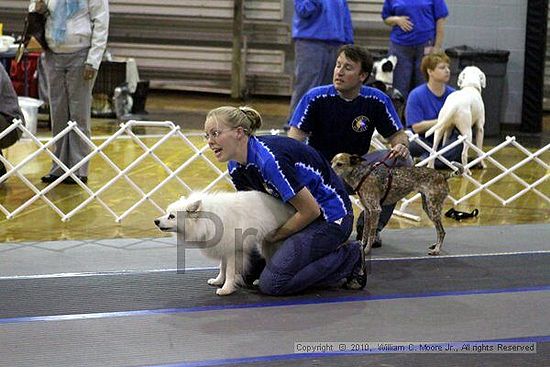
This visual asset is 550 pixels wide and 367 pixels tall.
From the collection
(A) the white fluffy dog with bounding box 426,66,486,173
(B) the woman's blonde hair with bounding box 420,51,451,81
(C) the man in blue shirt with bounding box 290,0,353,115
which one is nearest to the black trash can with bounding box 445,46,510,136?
(C) the man in blue shirt with bounding box 290,0,353,115

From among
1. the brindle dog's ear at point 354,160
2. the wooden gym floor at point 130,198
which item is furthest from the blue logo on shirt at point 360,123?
the wooden gym floor at point 130,198

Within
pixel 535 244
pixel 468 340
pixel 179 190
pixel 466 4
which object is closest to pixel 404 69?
pixel 466 4

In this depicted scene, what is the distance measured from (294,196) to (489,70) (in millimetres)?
5898

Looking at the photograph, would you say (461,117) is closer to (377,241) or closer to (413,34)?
(413,34)

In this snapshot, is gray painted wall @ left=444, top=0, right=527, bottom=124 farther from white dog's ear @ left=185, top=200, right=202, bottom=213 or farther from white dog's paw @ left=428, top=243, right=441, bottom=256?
white dog's ear @ left=185, top=200, right=202, bottom=213

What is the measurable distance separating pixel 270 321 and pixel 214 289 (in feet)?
1.62

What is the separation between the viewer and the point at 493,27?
9508 mm

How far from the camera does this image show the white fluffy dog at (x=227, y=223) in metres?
3.84

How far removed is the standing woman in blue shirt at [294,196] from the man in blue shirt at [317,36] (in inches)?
151

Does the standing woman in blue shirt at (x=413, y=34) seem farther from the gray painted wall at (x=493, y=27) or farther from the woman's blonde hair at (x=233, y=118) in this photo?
the woman's blonde hair at (x=233, y=118)

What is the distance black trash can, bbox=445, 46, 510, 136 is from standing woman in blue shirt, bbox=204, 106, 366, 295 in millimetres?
5358

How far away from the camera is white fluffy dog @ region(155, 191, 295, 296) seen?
384 centimetres

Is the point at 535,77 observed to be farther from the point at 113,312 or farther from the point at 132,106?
the point at 113,312

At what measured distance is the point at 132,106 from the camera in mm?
9688
